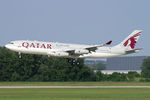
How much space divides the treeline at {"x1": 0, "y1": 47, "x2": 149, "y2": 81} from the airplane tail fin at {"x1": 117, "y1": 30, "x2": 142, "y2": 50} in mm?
13881

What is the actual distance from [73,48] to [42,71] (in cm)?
2359

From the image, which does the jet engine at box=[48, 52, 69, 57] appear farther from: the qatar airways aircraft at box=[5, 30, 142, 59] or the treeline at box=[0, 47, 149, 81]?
the treeline at box=[0, 47, 149, 81]

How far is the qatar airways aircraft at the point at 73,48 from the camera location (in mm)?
75000

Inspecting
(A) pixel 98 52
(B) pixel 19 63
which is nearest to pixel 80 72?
(B) pixel 19 63

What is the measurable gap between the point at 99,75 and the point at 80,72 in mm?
6393

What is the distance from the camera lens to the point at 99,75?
104 meters

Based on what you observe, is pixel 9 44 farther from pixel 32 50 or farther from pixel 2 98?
pixel 2 98

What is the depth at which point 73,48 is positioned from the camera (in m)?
79.1

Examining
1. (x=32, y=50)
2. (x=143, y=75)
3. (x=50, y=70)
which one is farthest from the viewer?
(x=143, y=75)

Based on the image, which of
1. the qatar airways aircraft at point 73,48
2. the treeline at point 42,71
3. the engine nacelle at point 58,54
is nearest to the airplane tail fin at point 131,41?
the qatar airways aircraft at point 73,48

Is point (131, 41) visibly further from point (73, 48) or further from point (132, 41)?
point (73, 48)

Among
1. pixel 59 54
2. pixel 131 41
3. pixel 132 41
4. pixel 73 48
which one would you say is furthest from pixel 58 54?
pixel 132 41

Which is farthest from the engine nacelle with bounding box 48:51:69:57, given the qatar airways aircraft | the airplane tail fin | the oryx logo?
the oryx logo

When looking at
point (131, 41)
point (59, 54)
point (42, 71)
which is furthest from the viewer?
point (42, 71)
